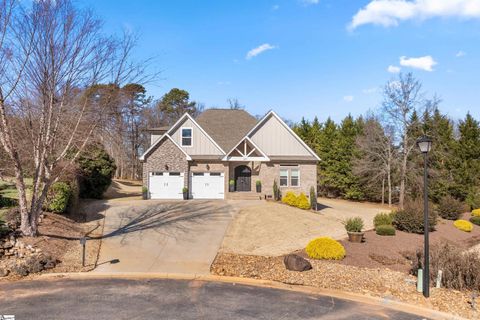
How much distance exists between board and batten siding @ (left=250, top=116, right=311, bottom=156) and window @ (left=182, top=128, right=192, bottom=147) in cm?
501

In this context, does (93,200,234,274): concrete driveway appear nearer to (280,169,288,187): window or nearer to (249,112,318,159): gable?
(280,169,288,187): window

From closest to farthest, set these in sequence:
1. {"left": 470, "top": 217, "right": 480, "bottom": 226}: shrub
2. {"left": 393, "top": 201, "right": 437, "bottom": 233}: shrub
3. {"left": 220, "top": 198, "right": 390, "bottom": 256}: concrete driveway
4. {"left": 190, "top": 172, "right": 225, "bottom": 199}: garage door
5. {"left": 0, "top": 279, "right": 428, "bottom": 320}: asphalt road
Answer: {"left": 0, "top": 279, "right": 428, "bottom": 320}: asphalt road < {"left": 220, "top": 198, "right": 390, "bottom": 256}: concrete driveway < {"left": 393, "top": 201, "right": 437, "bottom": 233}: shrub < {"left": 470, "top": 217, "right": 480, "bottom": 226}: shrub < {"left": 190, "top": 172, "right": 225, "bottom": 199}: garage door

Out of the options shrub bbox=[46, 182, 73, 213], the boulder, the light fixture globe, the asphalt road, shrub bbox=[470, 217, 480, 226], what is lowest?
shrub bbox=[470, 217, 480, 226]

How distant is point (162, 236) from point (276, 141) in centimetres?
1498

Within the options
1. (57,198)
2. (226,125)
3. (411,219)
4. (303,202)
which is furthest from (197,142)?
(411,219)

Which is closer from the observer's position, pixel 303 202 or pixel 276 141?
pixel 303 202

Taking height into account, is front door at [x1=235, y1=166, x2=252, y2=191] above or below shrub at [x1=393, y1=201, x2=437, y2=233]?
above

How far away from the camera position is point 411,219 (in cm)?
1847

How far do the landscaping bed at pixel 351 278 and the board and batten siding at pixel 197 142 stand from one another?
14.9 metres

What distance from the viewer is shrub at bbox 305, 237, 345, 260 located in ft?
40.3

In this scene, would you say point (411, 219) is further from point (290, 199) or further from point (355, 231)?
point (290, 199)

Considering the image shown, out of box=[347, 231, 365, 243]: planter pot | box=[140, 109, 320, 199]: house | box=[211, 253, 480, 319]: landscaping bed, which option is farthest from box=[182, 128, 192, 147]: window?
box=[347, 231, 365, 243]: planter pot

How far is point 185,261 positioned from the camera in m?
12.1

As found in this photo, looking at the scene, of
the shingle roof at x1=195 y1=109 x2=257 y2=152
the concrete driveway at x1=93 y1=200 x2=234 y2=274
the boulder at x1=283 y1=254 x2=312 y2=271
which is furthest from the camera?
the shingle roof at x1=195 y1=109 x2=257 y2=152
